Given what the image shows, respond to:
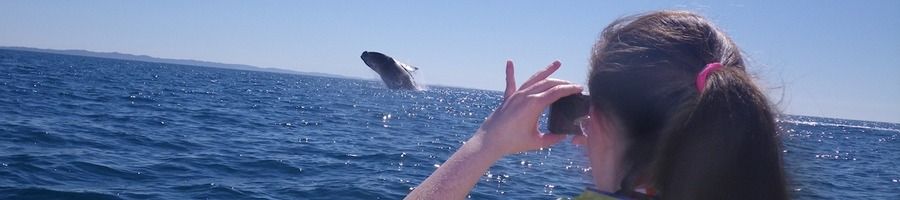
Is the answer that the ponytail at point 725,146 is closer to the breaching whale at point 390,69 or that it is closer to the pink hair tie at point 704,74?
the pink hair tie at point 704,74

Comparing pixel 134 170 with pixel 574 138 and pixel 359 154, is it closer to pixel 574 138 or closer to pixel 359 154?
pixel 359 154

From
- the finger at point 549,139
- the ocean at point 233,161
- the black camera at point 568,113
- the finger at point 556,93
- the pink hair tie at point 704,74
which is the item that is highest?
the pink hair tie at point 704,74

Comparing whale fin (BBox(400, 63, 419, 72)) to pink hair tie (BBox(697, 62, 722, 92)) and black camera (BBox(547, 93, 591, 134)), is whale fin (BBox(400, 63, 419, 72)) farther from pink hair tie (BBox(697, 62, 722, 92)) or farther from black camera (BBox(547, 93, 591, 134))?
pink hair tie (BBox(697, 62, 722, 92))

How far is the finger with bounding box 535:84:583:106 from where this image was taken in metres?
1.91

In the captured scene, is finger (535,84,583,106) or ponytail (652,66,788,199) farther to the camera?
finger (535,84,583,106)

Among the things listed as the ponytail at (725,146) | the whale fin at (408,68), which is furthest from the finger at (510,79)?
the whale fin at (408,68)

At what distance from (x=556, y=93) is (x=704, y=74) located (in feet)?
1.17

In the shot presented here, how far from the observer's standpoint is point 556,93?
75.9 inches

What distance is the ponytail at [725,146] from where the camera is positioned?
1626 mm

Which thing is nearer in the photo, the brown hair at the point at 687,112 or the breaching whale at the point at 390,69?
the brown hair at the point at 687,112

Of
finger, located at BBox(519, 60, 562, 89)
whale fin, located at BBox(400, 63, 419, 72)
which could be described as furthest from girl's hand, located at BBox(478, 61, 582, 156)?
whale fin, located at BBox(400, 63, 419, 72)

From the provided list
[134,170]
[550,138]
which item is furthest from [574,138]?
[134,170]

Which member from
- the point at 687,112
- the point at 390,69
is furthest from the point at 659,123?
the point at 390,69

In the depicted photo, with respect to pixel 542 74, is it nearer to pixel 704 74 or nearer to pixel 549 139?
pixel 549 139
